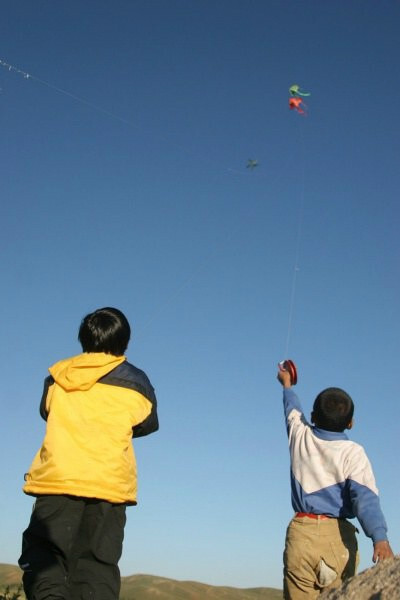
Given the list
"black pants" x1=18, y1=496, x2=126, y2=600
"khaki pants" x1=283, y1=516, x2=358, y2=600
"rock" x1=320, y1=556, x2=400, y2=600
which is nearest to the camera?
"rock" x1=320, y1=556, x2=400, y2=600

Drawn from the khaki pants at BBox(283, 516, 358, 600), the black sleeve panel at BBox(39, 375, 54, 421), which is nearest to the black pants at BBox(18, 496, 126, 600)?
the black sleeve panel at BBox(39, 375, 54, 421)

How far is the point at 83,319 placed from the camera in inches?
178

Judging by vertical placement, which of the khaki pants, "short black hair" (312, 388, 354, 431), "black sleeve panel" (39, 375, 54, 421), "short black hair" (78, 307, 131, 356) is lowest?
the khaki pants

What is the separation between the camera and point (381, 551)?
4.46 metres

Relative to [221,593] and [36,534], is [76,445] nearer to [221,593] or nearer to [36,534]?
[36,534]

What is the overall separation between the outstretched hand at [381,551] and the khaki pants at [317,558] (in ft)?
0.95

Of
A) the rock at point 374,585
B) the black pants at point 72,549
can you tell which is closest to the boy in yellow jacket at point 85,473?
the black pants at point 72,549

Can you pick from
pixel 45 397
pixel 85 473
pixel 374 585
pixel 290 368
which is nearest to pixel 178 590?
pixel 290 368

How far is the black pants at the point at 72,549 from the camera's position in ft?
12.1

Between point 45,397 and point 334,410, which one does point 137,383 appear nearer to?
point 45,397

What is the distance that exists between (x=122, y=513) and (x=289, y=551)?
1.43 metres

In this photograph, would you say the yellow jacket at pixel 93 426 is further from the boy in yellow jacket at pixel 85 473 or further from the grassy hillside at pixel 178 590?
the grassy hillside at pixel 178 590

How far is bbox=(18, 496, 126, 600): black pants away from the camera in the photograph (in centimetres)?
369

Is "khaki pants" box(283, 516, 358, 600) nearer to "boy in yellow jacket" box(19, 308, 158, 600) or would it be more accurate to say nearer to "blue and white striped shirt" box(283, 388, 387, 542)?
"blue and white striped shirt" box(283, 388, 387, 542)
